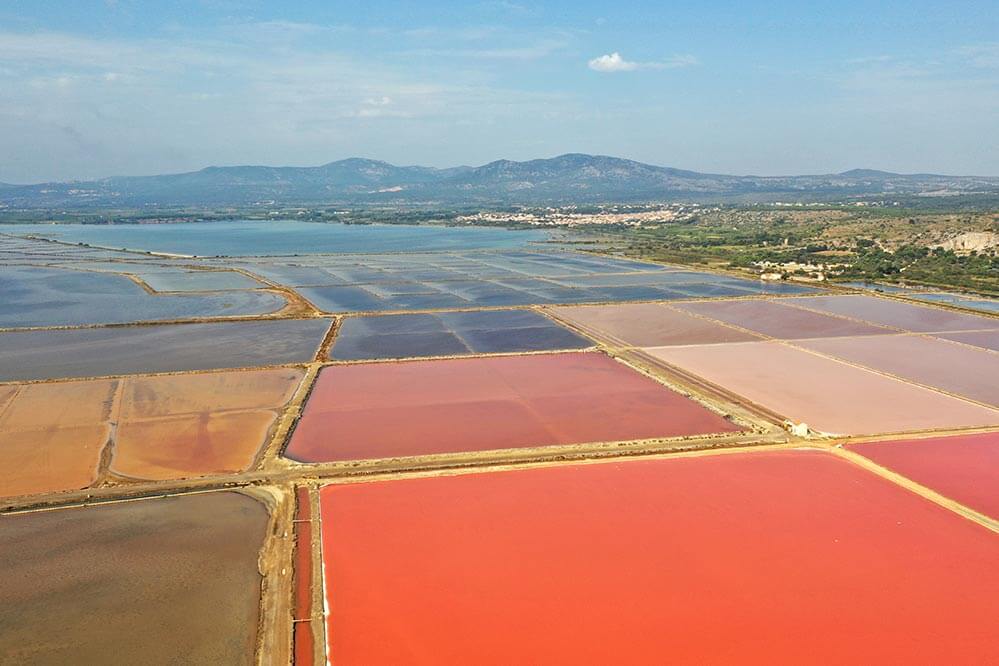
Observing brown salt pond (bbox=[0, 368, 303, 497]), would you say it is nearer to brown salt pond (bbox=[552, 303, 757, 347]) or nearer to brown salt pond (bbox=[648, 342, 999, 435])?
brown salt pond (bbox=[552, 303, 757, 347])

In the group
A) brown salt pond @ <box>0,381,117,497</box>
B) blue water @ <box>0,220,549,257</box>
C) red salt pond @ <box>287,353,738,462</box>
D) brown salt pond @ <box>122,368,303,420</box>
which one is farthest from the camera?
blue water @ <box>0,220,549,257</box>

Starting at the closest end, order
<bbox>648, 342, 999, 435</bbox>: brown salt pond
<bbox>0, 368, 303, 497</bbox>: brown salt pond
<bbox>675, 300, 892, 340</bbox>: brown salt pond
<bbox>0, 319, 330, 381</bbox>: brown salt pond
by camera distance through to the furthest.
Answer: <bbox>0, 368, 303, 497</bbox>: brown salt pond < <bbox>648, 342, 999, 435</bbox>: brown salt pond < <bbox>0, 319, 330, 381</bbox>: brown salt pond < <bbox>675, 300, 892, 340</bbox>: brown salt pond

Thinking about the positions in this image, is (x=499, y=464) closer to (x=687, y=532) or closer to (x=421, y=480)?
(x=421, y=480)

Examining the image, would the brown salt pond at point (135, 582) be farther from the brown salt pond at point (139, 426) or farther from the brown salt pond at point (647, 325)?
the brown salt pond at point (647, 325)

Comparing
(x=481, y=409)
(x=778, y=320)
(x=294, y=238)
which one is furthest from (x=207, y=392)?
(x=294, y=238)

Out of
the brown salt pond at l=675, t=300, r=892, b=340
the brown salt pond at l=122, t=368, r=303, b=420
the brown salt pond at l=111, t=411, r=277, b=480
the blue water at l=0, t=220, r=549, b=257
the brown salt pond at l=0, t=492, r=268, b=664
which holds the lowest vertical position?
the brown salt pond at l=0, t=492, r=268, b=664

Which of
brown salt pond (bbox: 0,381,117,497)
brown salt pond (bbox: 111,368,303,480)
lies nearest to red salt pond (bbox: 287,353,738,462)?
brown salt pond (bbox: 111,368,303,480)

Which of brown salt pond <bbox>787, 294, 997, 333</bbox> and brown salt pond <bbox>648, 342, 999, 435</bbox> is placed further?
brown salt pond <bbox>787, 294, 997, 333</bbox>

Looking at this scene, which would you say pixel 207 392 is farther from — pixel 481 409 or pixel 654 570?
pixel 654 570
